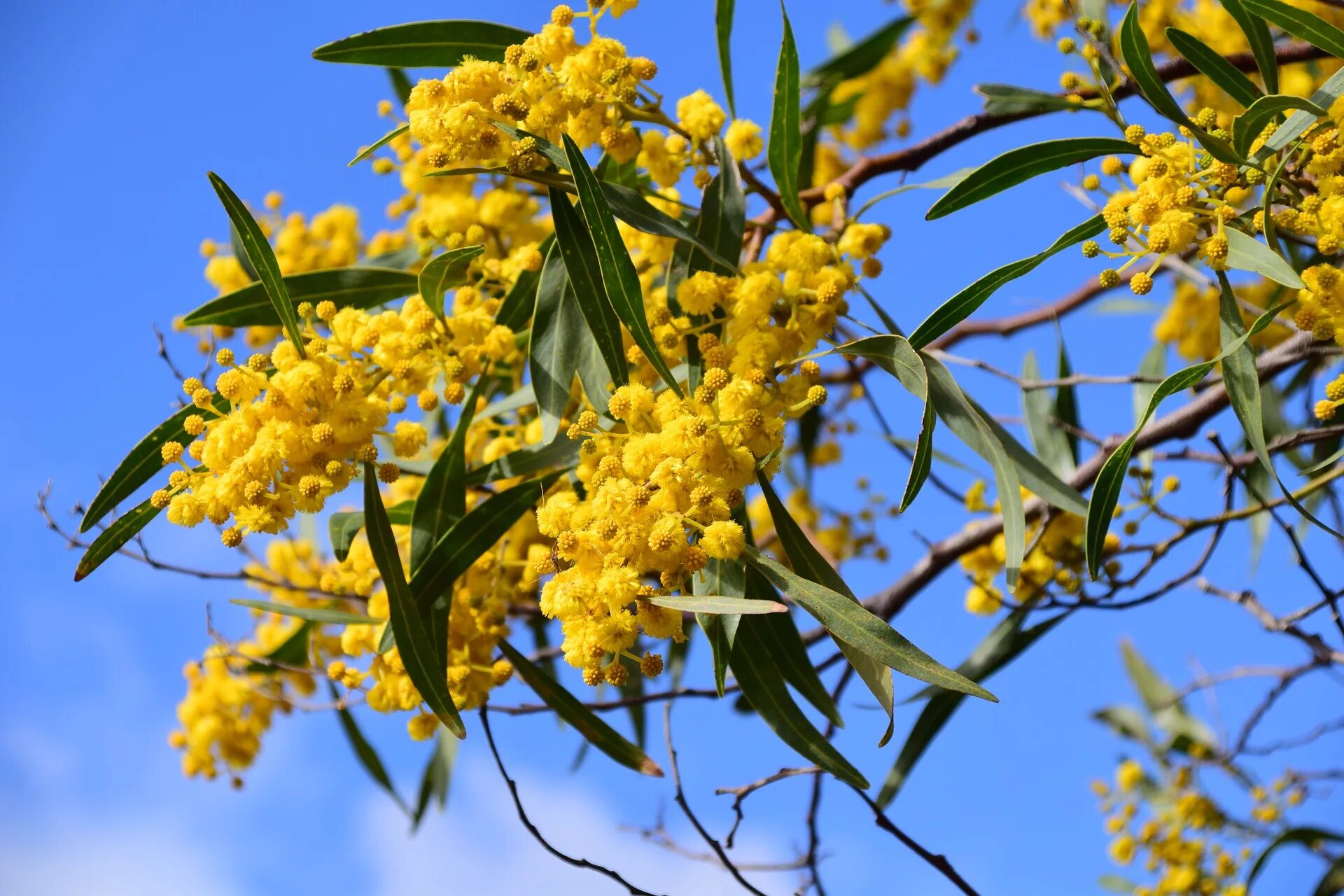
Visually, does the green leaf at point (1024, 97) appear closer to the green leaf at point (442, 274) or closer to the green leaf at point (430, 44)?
the green leaf at point (430, 44)

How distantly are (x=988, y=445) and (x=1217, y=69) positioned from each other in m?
0.68

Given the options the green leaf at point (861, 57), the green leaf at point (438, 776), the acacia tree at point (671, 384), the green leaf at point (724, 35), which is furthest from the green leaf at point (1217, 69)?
the green leaf at point (438, 776)

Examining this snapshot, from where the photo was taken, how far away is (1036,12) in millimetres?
3768

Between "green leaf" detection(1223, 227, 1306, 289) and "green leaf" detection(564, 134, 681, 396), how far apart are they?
0.78 metres

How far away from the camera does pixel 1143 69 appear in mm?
1630

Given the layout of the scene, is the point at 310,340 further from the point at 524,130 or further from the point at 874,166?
the point at 874,166

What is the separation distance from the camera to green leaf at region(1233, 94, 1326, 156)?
1.51 m

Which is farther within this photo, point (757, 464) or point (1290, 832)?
point (1290, 832)

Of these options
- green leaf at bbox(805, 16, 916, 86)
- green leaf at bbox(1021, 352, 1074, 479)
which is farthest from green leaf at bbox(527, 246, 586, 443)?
green leaf at bbox(805, 16, 916, 86)

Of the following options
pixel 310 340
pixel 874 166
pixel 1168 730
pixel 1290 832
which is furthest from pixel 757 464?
pixel 1168 730

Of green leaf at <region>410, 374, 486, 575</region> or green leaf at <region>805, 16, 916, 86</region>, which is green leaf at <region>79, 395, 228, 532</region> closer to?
green leaf at <region>410, 374, 486, 575</region>

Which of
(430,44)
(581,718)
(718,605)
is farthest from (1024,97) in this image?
(581,718)

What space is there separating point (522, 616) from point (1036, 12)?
8.60ft

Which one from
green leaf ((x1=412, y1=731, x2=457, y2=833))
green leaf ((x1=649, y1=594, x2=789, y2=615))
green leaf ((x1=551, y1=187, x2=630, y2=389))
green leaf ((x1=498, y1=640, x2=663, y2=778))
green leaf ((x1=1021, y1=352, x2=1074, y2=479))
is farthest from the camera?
green leaf ((x1=412, y1=731, x2=457, y2=833))
